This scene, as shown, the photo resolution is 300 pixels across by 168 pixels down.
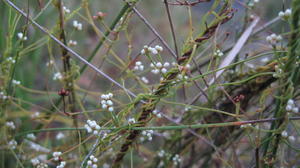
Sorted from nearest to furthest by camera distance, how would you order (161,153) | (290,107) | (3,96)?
1. (290,107)
2. (3,96)
3. (161,153)

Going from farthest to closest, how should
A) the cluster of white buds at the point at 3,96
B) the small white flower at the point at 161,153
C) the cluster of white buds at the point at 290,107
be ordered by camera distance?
the small white flower at the point at 161,153 < the cluster of white buds at the point at 3,96 < the cluster of white buds at the point at 290,107

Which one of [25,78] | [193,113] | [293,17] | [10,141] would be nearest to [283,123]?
[293,17]

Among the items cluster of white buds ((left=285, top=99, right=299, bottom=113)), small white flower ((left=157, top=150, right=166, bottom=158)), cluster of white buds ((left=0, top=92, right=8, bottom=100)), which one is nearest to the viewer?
cluster of white buds ((left=285, top=99, right=299, bottom=113))

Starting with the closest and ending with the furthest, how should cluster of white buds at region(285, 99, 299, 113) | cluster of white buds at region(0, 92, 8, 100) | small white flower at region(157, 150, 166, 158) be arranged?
cluster of white buds at region(285, 99, 299, 113)
cluster of white buds at region(0, 92, 8, 100)
small white flower at region(157, 150, 166, 158)

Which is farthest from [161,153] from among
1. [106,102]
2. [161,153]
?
[106,102]

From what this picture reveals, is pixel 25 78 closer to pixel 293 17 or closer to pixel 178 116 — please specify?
pixel 178 116

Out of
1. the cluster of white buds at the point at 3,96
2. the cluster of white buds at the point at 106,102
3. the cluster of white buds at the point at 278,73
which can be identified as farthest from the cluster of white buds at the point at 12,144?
the cluster of white buds at the point at 278,73

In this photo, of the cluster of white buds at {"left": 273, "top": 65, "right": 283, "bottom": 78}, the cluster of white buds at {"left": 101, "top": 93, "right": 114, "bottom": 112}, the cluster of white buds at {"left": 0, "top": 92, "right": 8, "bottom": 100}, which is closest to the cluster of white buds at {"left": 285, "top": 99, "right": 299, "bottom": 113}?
the cluster of white buds at {"left": 273, "top": 65, "right": 283, "bottom": 78}

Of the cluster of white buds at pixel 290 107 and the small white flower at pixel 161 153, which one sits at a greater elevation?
the small white flower at pixel 161 153

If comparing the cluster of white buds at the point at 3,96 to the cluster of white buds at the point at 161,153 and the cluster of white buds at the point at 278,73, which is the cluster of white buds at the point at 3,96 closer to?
the cluster of white buds at the point at 161,153

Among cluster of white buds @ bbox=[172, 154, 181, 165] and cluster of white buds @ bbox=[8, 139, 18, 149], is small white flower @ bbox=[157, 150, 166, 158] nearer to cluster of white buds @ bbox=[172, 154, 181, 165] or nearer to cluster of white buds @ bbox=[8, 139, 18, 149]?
cluster of white buds @ bbox=[172, 154, 181, 165]

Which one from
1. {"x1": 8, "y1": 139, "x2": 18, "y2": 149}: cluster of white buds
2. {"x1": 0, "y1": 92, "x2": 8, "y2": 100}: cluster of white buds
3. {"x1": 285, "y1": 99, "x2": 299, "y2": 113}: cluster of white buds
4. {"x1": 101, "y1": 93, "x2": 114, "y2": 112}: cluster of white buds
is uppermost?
{"x1": 0, "y1": 92, "x2": 8, "y2": 100}: cluster of white buds

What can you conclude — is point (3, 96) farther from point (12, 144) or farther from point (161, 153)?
point (161, 153)
